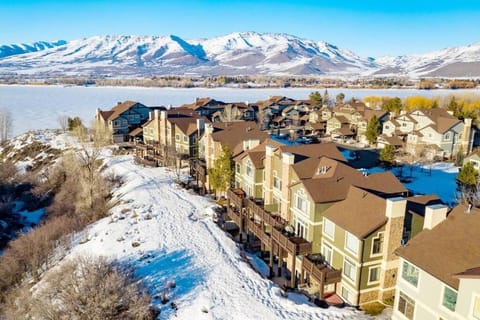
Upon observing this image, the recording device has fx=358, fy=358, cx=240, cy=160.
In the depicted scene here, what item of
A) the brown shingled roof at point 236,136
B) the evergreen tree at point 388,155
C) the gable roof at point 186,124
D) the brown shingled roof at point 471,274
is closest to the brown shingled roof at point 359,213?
the brown shingled roof at point 471,274

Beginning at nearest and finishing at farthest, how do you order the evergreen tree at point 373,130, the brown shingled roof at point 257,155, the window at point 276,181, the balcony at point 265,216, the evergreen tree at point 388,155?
the balcony at point 265,216, the window at point 276,181, the brown shingled roof at point 257,155, the evergreen tree at point 388,155, the evergreen tree at point 373,130

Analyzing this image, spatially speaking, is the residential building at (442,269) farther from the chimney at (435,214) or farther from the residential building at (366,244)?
the residential building at (366,244)

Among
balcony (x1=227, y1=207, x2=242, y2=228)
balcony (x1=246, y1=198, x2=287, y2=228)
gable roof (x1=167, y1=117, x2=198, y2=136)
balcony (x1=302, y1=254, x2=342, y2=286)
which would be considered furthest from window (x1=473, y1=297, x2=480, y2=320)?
gable roof (x1=167, y1=117, x2=198, y2=136)

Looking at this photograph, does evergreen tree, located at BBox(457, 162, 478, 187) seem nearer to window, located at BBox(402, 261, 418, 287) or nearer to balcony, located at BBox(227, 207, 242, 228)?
balcony, located at BBox(227, 207, 242, 228)

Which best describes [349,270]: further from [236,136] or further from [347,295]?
[236,136]

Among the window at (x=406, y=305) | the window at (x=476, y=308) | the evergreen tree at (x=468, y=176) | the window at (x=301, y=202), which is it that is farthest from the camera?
the evergreen tree at (x=468, y=176)

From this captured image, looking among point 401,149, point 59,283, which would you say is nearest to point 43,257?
point 59,283
